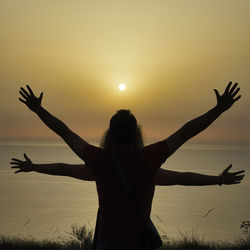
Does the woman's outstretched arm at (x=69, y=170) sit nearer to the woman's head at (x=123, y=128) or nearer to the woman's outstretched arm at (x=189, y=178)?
the woman's head at (x=123, y=128)

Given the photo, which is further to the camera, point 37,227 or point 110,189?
point 37,227

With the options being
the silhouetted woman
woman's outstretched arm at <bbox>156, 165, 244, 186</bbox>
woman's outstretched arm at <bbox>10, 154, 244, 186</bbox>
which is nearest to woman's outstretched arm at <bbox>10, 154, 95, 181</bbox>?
woman's outstretched arm at <bbox>10, 154, 244, 186</bbox>

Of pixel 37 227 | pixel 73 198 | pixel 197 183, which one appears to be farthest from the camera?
pixel 73 198

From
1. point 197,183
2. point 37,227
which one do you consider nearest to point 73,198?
point 37,227

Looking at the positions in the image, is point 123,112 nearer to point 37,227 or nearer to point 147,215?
point 147,215

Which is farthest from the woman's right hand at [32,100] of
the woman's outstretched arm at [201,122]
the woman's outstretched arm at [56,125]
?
the woman's outstretched arm at [201,122]

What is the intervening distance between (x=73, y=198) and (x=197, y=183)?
85541 millimetres

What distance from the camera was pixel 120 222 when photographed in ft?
11.5

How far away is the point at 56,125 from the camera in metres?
3.63

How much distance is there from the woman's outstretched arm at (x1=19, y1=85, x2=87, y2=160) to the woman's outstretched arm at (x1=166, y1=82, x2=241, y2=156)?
603 mm

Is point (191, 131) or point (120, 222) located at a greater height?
point (191, 131)

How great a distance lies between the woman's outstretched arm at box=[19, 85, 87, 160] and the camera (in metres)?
3.54

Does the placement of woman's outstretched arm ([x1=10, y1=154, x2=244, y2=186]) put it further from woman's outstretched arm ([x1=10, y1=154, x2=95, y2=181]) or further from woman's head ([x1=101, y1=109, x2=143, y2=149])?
woman's head ([x1=101, y1=109, x2=143, y2=149])

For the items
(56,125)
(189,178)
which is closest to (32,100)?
(56,125)
